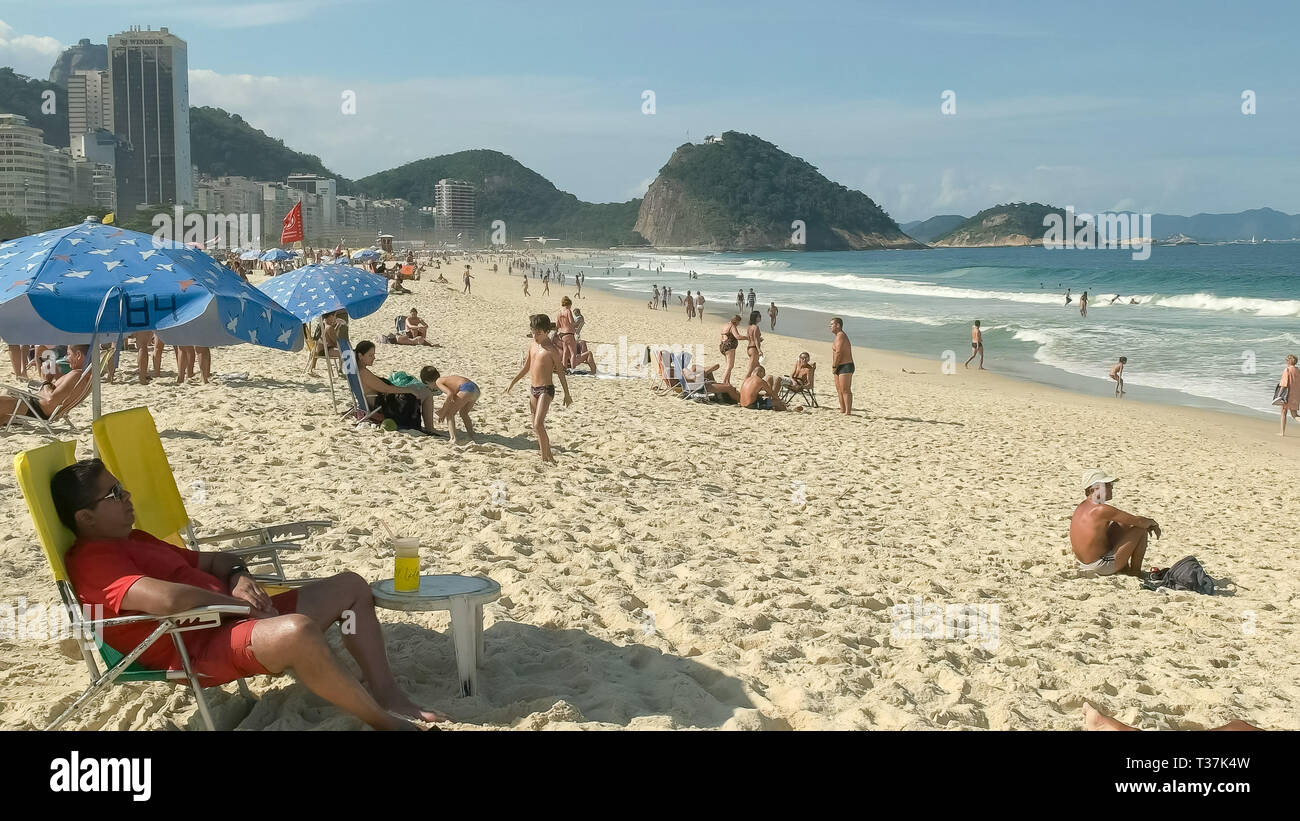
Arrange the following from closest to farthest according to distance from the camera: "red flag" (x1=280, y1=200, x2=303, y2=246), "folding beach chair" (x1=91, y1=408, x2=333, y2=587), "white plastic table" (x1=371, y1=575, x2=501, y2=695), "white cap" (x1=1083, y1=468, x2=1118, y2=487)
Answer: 1. "white plastic table" (x1=371, y1=575, x2=501, y2=695)
2. "folding beach chair" (x1=91, y1=408, x2=333, y2=587)
3. "white cap" (x1=1083, y1=468, x2=1118, y2=487)
4. "red flag" (x1=280, y1=200, x2=303, y2=246)

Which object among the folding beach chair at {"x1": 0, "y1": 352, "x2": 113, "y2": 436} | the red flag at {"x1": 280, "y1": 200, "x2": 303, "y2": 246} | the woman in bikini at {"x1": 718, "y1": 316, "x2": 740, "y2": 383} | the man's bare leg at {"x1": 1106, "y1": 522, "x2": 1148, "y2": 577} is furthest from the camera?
the red flag at {"x1": 280, "y1": 200, "x2": 303, "y2": 246}

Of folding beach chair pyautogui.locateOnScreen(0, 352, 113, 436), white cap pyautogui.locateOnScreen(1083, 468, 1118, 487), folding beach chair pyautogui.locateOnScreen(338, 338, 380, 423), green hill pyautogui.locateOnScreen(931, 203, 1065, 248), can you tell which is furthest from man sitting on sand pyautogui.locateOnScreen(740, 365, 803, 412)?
green hill pyautogui.locateOnScreen(931, 203, 1065, 248)

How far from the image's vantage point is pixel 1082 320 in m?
32.8

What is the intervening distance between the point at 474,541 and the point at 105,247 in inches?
89.7

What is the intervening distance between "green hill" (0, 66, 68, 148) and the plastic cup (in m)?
115

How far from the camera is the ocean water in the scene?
65.8ft

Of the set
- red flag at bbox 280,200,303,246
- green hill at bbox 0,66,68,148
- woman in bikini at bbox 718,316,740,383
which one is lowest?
woman in bikini at bbox 718,316,740,383

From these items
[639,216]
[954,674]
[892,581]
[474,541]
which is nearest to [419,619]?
[474,541]

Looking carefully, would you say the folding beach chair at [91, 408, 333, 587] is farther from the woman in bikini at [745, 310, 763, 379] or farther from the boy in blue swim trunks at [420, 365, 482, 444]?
the woman in bikini at [745, 310, 763, 379]

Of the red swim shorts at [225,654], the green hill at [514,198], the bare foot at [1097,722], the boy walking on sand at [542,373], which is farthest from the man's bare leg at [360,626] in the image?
the green hill at [514,198]
